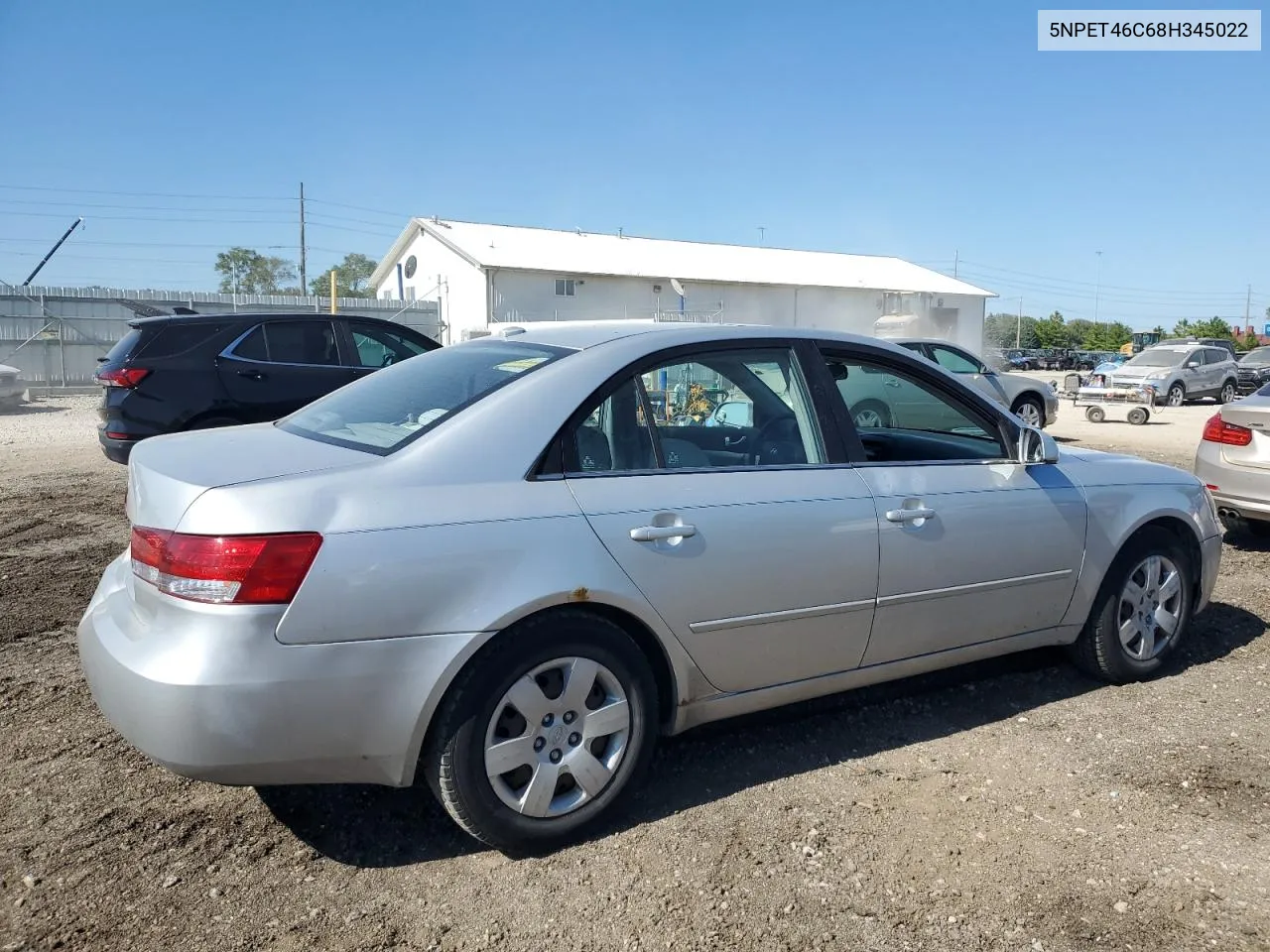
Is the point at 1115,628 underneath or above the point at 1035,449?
underneath

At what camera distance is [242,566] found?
252 centimetres

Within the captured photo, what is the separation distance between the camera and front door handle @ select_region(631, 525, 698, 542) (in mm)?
2982

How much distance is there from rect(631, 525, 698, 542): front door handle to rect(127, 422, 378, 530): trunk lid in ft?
2.73

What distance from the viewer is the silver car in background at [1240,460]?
21.1 ft

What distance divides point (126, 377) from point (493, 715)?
6.66 m

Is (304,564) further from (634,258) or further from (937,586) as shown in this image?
(634,258)

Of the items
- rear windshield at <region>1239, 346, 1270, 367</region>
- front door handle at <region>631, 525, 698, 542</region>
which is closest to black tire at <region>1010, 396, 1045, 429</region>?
front door handle at <region>631, 525, 698, 542</region>

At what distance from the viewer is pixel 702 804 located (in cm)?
324

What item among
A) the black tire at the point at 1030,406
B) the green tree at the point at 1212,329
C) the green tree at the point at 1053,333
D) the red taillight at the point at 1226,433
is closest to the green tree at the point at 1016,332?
the green tree at the point at 1053,333

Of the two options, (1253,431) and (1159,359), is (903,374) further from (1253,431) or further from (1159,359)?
(1159,359)

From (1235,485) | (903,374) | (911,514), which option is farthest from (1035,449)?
(1235,485)

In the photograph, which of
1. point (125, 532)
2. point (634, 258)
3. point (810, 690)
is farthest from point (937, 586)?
point (634, 258)

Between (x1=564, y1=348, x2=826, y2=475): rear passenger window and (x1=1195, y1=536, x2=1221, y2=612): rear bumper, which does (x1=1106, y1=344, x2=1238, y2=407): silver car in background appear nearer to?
(x1=1195, y1=536, x2=1221, y2=612): rear bumper

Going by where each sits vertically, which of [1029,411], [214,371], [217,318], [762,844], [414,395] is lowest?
[762,844]
